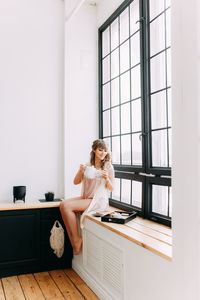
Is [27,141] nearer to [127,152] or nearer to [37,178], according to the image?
[37,178]

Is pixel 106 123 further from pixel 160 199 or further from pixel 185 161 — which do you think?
pixel 185 161

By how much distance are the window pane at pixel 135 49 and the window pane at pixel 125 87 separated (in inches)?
7.2

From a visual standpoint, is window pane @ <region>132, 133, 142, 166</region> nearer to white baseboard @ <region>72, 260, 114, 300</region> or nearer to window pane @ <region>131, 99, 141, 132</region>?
window pane @ <region>131, 99, 141, 132</region>

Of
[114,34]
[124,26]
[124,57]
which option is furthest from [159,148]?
[114,34]

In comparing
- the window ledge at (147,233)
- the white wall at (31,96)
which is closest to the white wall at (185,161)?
the window ledge at (147,233)

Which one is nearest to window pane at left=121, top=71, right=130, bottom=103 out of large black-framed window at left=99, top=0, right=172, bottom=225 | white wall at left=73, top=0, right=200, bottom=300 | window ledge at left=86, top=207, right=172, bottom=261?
large black-framed window at left=99, top=0, right=172, bottom=225

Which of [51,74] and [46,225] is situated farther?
[51,74]

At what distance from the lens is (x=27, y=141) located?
379cm

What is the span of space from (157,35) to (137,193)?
171 centimetres

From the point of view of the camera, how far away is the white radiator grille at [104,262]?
2.37 m

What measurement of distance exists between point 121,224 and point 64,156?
1.60m

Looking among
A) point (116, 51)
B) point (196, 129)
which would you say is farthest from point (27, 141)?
point (196, 129)

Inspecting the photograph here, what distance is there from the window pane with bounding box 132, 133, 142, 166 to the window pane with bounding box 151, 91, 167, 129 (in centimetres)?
32

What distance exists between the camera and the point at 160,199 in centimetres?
274
